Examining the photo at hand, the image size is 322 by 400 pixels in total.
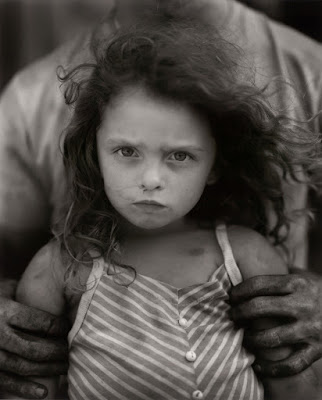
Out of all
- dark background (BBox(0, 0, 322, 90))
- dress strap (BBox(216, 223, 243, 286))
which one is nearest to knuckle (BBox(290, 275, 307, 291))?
dress strap (BBox(216, 223, 243, 286))

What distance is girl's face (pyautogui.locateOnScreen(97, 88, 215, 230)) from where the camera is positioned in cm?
123

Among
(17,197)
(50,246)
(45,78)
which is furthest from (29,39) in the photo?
(50,246)

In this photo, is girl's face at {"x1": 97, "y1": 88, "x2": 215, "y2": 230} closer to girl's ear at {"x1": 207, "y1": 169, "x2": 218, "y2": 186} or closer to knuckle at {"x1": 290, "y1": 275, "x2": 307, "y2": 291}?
girl's ear at {"x1": 207, "y1": 169, "x2": 218, "y2": 186}

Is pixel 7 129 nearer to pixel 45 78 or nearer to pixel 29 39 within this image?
pixel 45 78

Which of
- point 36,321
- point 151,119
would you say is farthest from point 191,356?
point 151,119

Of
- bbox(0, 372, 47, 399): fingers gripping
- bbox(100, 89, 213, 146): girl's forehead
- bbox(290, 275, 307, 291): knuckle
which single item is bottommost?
bbox(0, 372, 47, 399): fingers gripping

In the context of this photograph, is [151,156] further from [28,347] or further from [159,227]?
[28,347]

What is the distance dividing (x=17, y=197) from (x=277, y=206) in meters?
0.72

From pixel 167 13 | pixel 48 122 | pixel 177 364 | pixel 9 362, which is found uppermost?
pixel 167 13

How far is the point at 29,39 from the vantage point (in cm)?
266

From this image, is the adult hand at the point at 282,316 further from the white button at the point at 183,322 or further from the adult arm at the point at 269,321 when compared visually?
the white button at the point at 183,322

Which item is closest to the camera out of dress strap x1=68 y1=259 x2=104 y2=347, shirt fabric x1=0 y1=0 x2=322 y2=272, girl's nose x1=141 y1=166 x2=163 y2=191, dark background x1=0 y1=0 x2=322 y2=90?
girl's nose x1=141 y1=166 x2=163 y2=191

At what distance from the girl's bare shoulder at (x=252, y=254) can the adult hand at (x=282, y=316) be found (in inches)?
1.2

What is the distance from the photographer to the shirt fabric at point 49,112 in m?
1.77
